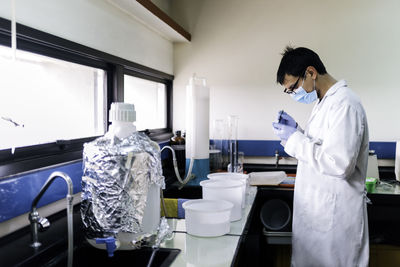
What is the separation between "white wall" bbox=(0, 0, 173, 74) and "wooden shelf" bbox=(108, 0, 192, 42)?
0.13 ft

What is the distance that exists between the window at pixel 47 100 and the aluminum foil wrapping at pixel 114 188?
1.34ft

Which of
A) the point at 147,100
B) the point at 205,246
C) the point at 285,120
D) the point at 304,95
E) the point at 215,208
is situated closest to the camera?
the point at 205,246

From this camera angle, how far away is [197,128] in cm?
237

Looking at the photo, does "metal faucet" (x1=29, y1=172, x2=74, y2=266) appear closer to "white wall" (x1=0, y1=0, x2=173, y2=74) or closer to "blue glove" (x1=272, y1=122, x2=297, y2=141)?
"white wall" (x1=0, y1=0, x2=173, y2=74)

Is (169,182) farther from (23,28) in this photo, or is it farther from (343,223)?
(23,28)

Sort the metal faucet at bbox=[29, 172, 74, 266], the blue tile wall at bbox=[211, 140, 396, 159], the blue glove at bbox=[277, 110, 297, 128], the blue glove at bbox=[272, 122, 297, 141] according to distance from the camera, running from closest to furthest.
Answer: the metal faucet at bbox=[29, 172, 74, 266]
the blue glove at bbox=[272, 122, 297, 141]
the blue glove at bbox=[277, 110, 297, 128]
the blue tile wall at bbox=[211, 140, 396, 159]

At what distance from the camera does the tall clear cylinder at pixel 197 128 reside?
7.74ft

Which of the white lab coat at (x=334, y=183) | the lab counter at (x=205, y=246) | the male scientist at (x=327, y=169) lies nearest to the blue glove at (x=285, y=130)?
the male scientist at (x=327, y=169)

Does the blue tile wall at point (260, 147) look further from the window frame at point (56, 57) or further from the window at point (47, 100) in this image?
the window at point (47, 100)

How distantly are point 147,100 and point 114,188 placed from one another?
1857 mm

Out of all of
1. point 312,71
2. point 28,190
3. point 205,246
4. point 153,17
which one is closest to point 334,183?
point 312,71

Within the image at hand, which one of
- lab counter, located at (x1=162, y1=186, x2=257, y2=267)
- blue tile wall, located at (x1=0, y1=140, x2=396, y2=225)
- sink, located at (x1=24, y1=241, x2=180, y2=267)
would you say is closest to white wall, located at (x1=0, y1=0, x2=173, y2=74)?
blue tile wall, located at (x1=0, y1=140, x2=396, y2=225)

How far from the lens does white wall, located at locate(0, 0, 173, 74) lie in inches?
55.1

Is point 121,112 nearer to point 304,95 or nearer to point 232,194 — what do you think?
point 232,194
